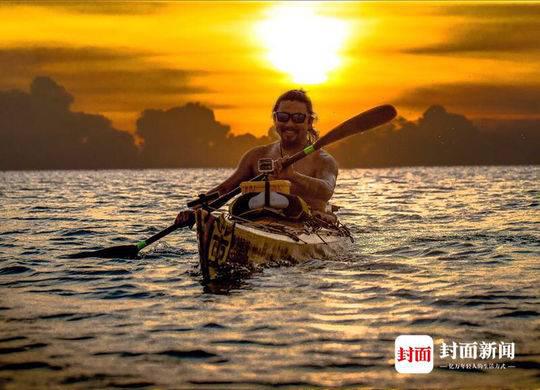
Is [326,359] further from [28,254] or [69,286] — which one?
[28,254]

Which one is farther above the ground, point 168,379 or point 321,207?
point 321,207

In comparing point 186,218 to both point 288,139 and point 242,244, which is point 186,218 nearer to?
point 242,244

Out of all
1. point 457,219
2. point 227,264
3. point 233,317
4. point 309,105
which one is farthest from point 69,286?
point 457,219

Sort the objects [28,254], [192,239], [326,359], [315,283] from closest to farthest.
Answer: [326,359], [315,283], [28,254], [192,239]

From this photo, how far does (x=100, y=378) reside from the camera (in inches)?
241

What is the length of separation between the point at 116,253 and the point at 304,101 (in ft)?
13.3

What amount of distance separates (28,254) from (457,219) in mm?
11865

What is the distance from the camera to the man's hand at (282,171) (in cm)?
1109

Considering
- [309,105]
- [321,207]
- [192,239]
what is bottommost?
[192,239]

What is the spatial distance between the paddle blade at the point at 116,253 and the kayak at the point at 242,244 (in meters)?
2.38

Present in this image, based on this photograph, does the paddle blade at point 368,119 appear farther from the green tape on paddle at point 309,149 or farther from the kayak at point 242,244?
the kayak at point 242,244

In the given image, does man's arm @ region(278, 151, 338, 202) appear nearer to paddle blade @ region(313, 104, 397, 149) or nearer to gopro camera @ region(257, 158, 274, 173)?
paddle blade @ region(313, 104, 397, 149)

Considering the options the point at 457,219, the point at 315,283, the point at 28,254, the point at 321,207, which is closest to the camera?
the point at 315,283

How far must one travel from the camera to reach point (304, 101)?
1221cm
